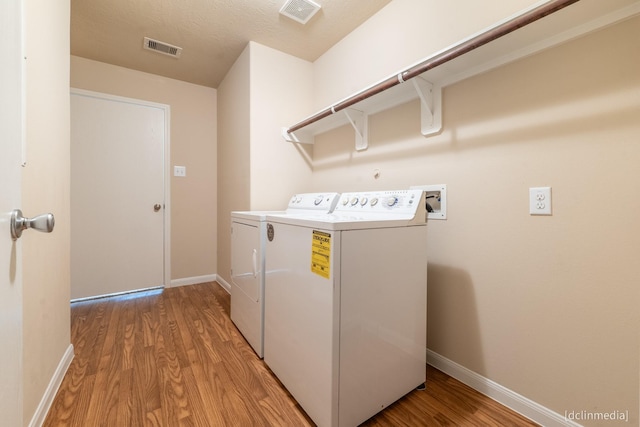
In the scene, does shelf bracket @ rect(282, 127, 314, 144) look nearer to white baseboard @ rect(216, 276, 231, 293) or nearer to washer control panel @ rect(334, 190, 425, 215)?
washer control panel @ rect(334, 190, 425, 215)

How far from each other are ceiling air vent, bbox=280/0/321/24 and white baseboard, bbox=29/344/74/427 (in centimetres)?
253

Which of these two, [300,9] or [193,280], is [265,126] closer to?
[300,9]

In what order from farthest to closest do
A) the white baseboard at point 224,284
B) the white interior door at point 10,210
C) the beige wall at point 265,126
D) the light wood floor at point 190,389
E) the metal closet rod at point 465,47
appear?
the white baseboard at point 224,284
the beige wall at point 265,126
the light wood floor at point 190,389
the metal closet rod at point 465,47
the white interior door at point 10,210

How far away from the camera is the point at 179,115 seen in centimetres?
299

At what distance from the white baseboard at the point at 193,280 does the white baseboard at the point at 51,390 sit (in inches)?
54.9

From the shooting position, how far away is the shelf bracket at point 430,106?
1.47 meters

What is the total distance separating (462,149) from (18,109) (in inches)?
64.7

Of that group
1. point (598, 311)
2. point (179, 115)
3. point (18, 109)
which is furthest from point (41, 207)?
point (598, 311)

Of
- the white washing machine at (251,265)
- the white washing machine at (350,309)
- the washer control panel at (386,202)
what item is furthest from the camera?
→ the white washing machine at (251,265)

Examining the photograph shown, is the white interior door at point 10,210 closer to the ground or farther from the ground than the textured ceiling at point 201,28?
closer to the ground

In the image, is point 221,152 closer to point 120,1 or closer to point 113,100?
point 113,100

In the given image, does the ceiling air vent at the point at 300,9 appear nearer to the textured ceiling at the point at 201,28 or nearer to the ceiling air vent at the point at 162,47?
the textured ceiling at the point at 201,28

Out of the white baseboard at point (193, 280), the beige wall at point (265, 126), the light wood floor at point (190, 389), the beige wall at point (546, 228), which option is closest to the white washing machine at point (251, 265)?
the light wood floor at point (190, 389)

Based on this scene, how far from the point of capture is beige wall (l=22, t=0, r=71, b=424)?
3.47 ft
